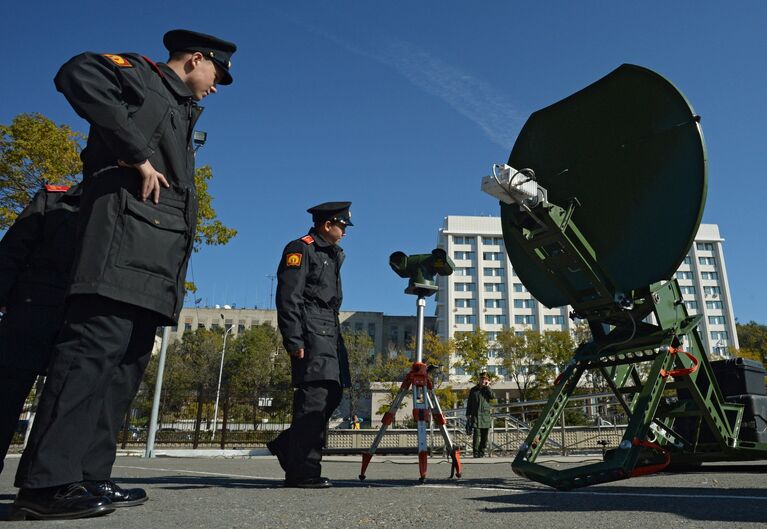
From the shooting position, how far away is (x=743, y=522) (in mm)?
1850

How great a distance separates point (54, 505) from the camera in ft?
6.30

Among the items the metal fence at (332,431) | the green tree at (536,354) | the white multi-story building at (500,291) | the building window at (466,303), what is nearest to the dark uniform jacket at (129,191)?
the metal fence at (332,431)

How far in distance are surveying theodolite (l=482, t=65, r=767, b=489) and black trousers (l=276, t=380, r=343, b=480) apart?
4.68 ft

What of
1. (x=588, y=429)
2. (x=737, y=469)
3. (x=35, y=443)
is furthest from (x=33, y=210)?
(x=588, y=429)

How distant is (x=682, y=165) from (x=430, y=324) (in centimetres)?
8028

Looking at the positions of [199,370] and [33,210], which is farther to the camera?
[199,370]

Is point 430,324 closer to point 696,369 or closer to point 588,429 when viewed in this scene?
point 588,429

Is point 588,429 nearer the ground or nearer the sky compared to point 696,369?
nearer the ground

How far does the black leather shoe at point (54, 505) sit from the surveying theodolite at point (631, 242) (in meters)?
2.51

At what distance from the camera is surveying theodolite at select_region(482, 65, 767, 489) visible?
12.0ft

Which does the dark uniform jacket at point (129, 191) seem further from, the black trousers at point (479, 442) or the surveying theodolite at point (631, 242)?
the black trousers at point (479, 442)

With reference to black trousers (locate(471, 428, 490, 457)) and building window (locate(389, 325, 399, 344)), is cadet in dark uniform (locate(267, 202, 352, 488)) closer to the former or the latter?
black trousers (locate(471, 428, 490, 457))

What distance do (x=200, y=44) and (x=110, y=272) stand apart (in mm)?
1406

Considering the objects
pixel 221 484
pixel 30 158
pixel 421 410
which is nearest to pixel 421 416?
pixel 421 410
